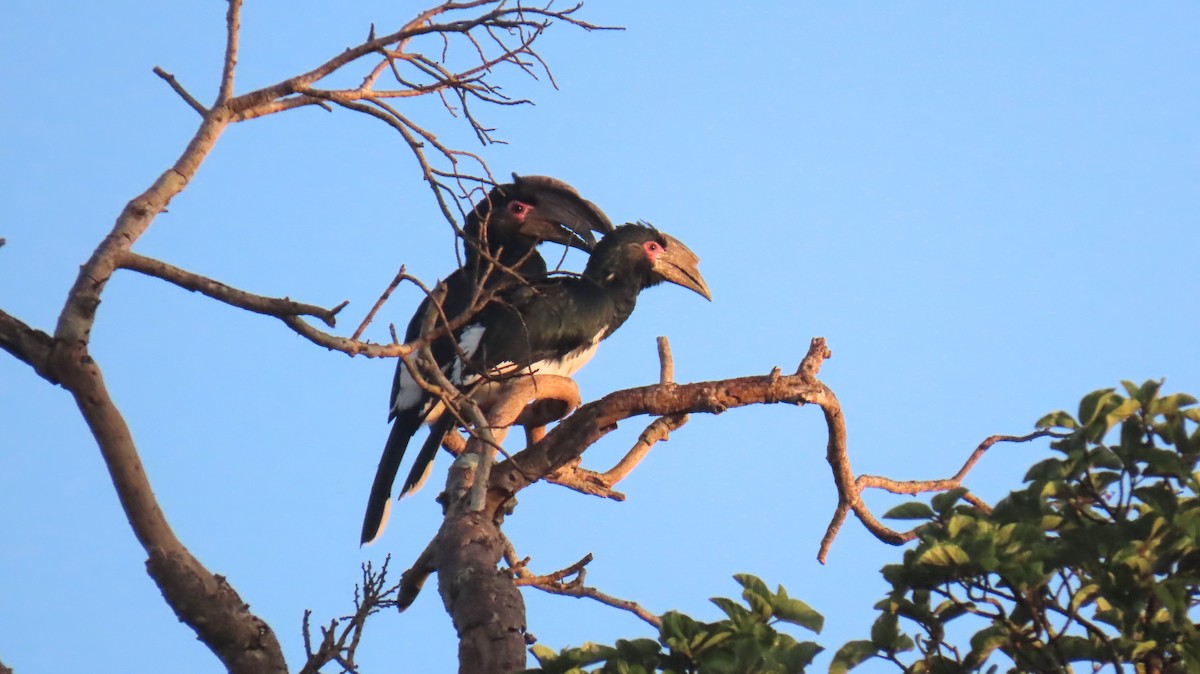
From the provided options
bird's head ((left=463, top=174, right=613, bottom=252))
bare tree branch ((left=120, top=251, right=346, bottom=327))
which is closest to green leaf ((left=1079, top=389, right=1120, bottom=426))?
bare tree branch ((left=120, top=251, right=346, bottom=327))

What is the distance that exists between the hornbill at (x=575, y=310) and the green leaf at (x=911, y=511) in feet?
10.2

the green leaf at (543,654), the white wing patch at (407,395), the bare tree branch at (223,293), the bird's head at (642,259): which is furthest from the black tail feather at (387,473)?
the green leaf at (543,654)

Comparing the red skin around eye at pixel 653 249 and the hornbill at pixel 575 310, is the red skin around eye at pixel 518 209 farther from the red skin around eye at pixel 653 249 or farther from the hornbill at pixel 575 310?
the red skin around eye at pixel 653 249

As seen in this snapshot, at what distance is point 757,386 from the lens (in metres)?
4.70

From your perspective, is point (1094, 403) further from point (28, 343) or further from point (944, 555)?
point (28, 343)

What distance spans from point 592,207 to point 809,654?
5.22 meters

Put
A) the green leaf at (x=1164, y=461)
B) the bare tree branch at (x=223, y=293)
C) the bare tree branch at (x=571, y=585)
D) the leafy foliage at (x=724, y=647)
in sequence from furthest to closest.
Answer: the bare tree branch at (x=571, y=585)
the bare tree branch at (x=223, y=293)
the green leaf at (x=1164, y=461)
the leafy foliage at (x=724, y=647)

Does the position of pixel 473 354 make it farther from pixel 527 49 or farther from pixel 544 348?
pixel 527 49

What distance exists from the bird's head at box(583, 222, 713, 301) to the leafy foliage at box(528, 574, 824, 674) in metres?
4.45

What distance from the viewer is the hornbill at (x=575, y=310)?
20.3 feet

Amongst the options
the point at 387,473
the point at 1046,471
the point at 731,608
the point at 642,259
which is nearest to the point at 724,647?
the point at 731,608

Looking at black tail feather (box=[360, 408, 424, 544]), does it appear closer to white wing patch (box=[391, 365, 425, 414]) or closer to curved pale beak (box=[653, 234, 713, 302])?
white wing patch (box=[391, 365, 425, 414])

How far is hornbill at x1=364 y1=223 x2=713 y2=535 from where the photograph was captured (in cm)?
618

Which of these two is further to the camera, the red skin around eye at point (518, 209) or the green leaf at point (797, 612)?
the red skin around eye at point (518, 209)
